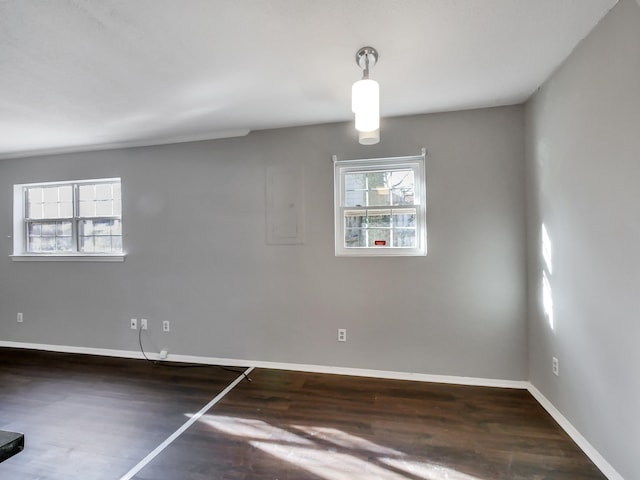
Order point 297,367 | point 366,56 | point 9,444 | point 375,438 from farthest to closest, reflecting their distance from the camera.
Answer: point 297,367
point 375,438
point 366,56
point 9,444

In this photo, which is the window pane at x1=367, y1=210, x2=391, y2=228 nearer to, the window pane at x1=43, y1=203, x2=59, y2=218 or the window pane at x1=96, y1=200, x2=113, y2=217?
the window pane at x1=96, y1=200, x2=113, y2=217

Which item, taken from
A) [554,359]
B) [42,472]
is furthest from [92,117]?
[554,359]

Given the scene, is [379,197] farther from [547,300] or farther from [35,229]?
[35,229]

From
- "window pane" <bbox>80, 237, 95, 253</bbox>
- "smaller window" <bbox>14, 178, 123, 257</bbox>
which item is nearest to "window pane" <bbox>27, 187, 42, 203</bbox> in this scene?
"smaller window" <bbox>14, 178, 123, 257</bbox>

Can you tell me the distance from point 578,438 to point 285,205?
2.71 m

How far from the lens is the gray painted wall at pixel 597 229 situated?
4.56 ft

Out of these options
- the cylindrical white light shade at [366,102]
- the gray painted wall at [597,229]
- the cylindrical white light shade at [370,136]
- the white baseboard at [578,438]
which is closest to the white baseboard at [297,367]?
the white baseboard at [578,438]

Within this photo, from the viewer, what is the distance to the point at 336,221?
2.80 metres

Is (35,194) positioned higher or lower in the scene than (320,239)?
higher

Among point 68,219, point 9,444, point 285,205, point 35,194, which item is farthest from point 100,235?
point 9,444

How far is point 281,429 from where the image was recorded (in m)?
1.99

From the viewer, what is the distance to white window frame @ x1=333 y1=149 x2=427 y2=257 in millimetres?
2643

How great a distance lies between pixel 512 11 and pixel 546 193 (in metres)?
1.27

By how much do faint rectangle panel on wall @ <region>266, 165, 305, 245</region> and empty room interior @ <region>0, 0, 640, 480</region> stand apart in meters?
0.02
